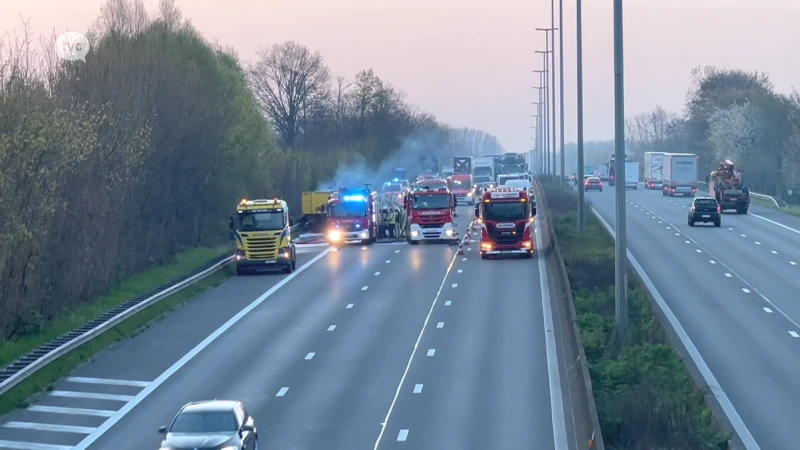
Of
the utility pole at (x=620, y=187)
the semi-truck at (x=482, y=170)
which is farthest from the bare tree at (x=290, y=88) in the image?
the utility pole at (x=620, y=187)

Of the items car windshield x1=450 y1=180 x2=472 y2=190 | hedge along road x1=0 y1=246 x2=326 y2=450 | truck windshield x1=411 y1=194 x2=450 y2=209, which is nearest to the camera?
hedge along road x1=0 y1=246 x2=326 y2=450

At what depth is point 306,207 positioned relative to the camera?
63875 millimetres

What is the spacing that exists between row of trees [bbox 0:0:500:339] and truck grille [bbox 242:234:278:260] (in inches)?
167

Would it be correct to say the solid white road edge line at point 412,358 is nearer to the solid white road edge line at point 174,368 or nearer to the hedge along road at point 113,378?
the solid white road edge line at point 174,368

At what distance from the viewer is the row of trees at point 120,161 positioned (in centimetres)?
2898

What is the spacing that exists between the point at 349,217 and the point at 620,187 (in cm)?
2631

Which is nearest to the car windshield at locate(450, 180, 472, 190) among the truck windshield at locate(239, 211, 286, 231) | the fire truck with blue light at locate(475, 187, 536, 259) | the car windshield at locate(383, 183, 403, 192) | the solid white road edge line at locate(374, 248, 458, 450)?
the car windshield at locate(383, 183, 403, 192)

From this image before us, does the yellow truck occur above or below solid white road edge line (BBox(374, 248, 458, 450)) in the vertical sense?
above

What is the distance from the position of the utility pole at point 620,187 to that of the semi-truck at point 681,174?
73906 mm

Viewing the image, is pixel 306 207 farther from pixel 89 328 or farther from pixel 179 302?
pixel 89 328

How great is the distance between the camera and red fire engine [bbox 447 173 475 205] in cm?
8619

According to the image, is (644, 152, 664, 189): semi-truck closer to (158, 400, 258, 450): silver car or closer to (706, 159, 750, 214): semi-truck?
(706, 159, 750, 214): semi-truck

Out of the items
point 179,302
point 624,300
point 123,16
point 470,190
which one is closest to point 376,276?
point 179,302

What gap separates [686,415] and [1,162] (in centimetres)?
1529
